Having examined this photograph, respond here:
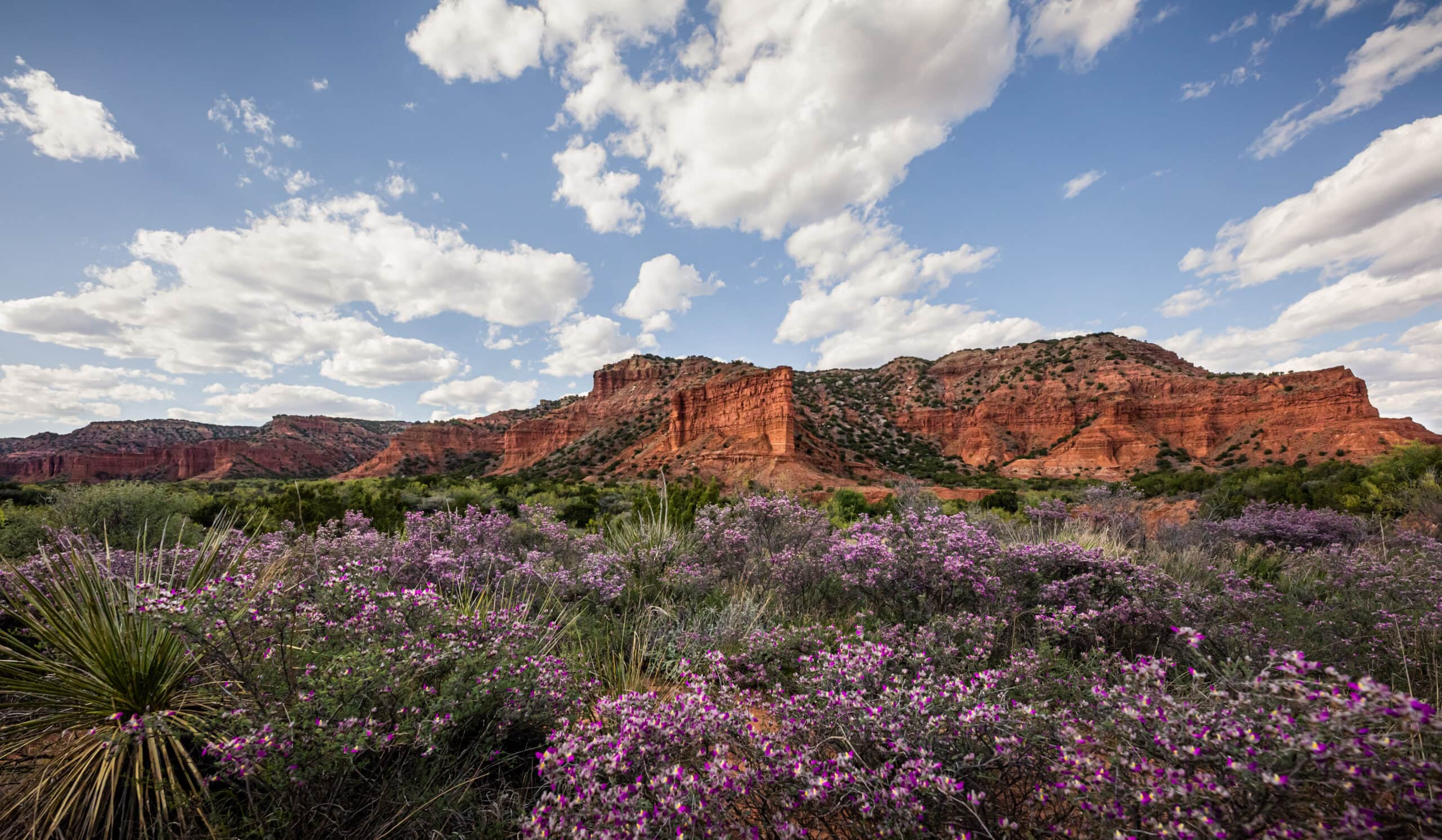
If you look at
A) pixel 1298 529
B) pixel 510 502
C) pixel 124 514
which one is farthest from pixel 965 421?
pixel 124 514

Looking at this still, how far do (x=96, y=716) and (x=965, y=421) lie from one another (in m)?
65.9

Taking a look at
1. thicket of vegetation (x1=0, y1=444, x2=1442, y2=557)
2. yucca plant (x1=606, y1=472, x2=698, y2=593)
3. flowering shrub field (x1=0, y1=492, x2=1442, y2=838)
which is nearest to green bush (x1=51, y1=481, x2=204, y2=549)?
thicket of vegetation (x1=0, y1=444, x2=1442, y2=557)

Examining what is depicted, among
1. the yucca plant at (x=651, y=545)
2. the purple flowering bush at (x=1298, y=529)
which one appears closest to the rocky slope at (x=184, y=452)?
the yucca plant at (x=651, y=545)

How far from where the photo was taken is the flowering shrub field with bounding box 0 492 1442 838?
189 centimetres

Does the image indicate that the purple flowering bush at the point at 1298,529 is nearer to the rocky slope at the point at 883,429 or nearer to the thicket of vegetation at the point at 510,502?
the thicket of vegetation at the point at 510,502

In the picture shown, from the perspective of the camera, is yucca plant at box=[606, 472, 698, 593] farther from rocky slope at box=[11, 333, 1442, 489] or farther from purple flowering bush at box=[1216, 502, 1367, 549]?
rocky slope at box=[11, 333, 1442, 489]

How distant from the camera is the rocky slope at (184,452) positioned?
85875mm

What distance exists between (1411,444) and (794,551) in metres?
22.2

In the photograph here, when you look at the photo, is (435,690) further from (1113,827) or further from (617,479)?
(617,479)

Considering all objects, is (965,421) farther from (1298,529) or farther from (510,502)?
(510,502)

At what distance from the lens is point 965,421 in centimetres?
6025

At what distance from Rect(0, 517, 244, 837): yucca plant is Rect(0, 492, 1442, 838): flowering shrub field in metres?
0.02

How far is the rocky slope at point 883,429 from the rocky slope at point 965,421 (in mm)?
184

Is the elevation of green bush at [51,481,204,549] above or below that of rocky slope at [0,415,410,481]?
below
